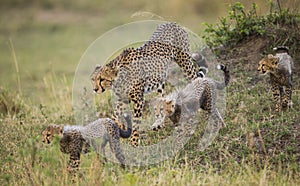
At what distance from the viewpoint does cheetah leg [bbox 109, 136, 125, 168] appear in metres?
6.16

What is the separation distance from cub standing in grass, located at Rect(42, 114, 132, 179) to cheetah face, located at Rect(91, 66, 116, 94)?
0.48 m

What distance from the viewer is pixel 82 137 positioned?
5984 millimetres

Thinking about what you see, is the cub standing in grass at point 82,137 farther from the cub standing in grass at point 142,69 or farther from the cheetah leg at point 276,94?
the cheetah leg at point 276,94

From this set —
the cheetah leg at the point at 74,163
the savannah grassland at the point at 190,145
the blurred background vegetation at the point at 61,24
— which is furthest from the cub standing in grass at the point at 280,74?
the blurred background vegetation at the point at 61,24

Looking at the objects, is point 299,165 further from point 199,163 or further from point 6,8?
point 6,8

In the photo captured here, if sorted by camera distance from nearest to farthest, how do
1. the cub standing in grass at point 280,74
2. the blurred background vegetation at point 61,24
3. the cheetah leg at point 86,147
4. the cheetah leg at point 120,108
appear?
the cheetah leg at point 86,147, the cub standing in grass at point 280,74, the cheetah leg at point 120,108, the blurred background vegetation at point 61,24

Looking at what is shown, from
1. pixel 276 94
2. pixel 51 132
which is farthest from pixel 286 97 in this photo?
pixel 51 132

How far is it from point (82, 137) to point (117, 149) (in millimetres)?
366

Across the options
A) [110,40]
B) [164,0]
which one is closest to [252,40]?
[110,40]

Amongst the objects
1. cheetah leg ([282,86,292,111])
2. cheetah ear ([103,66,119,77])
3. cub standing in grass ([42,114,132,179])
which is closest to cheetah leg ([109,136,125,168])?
cub standing in grass ([42,114,132,179])

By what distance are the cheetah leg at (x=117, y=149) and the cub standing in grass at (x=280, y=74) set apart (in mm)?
1541

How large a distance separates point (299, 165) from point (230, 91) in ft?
6.28

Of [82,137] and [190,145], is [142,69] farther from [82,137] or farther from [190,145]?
[82,137]

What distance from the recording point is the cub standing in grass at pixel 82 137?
591cm
